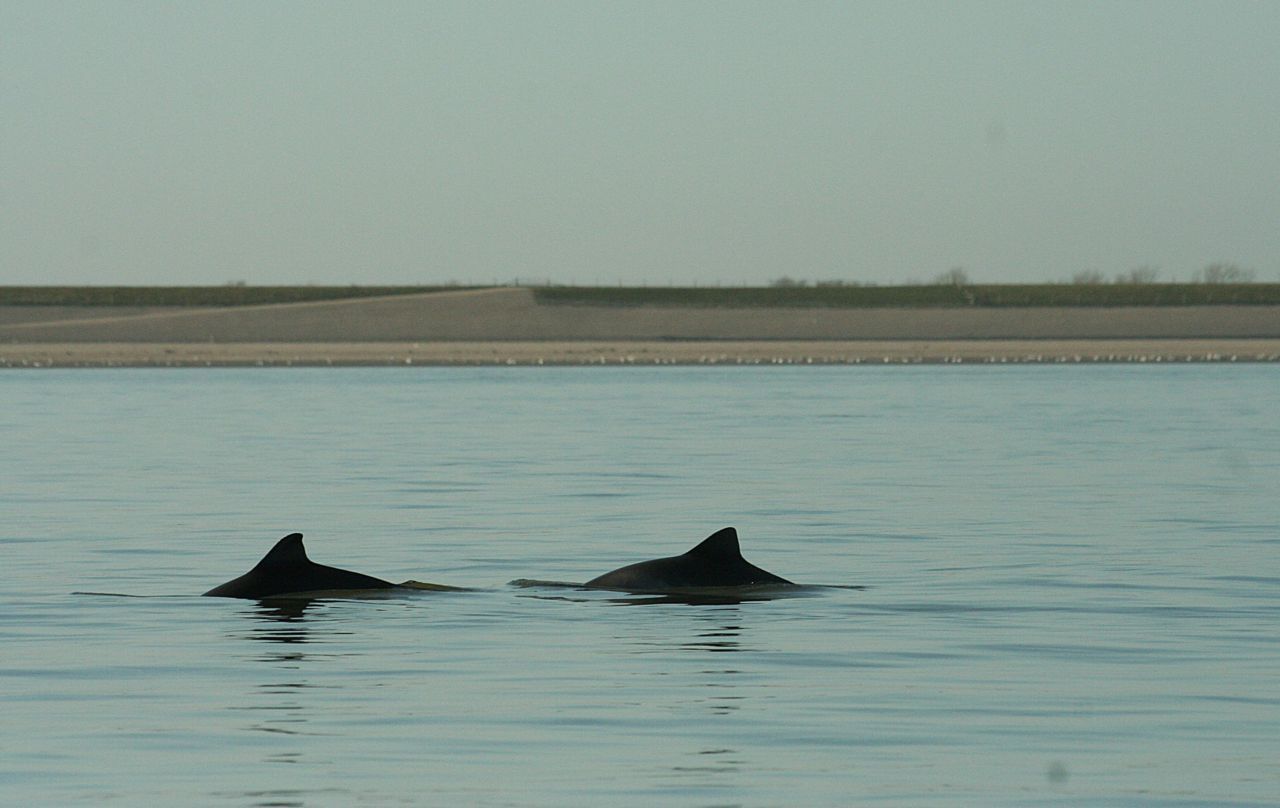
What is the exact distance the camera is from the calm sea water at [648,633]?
38.3 feet

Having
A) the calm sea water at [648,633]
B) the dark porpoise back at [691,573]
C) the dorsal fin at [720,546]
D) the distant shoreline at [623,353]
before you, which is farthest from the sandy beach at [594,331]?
the dorsal fin at [720,546]

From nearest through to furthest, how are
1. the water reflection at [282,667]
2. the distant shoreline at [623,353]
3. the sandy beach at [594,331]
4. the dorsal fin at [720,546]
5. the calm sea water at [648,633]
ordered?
the calm sea water at [648,633]
the water reflection at [282,667]
the dorsal fin at [720,546]
the distant shoreline at [623,353]
the sandy beach at [594,331]

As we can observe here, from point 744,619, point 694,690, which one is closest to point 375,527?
point 744,619

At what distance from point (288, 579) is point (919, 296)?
121384mm

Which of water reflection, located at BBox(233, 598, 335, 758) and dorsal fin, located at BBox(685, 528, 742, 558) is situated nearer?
water reflection, located at BBox(233, 598, 335, 758)

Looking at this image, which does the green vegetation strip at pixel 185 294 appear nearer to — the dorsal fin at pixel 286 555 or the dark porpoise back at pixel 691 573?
the dorsal fin at pixel 286 555

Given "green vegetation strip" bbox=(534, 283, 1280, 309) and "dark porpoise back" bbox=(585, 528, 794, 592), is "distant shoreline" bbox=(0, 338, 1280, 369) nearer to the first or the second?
"green vegetation strip" bbox=(534, 283, 1280, 309)

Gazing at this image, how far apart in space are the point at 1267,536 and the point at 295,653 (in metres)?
13.1

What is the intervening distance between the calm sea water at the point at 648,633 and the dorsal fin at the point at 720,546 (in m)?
0.49

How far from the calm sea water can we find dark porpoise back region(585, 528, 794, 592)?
385mm

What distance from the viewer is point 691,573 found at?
18.9 metres

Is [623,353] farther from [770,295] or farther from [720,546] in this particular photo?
[720,546]

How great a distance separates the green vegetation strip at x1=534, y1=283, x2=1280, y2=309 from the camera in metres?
132

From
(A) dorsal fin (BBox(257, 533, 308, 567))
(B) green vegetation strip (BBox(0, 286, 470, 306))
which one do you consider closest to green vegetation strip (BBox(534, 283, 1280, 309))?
(B) green vegetation strip (BBox(0, 286, 470, 306))
